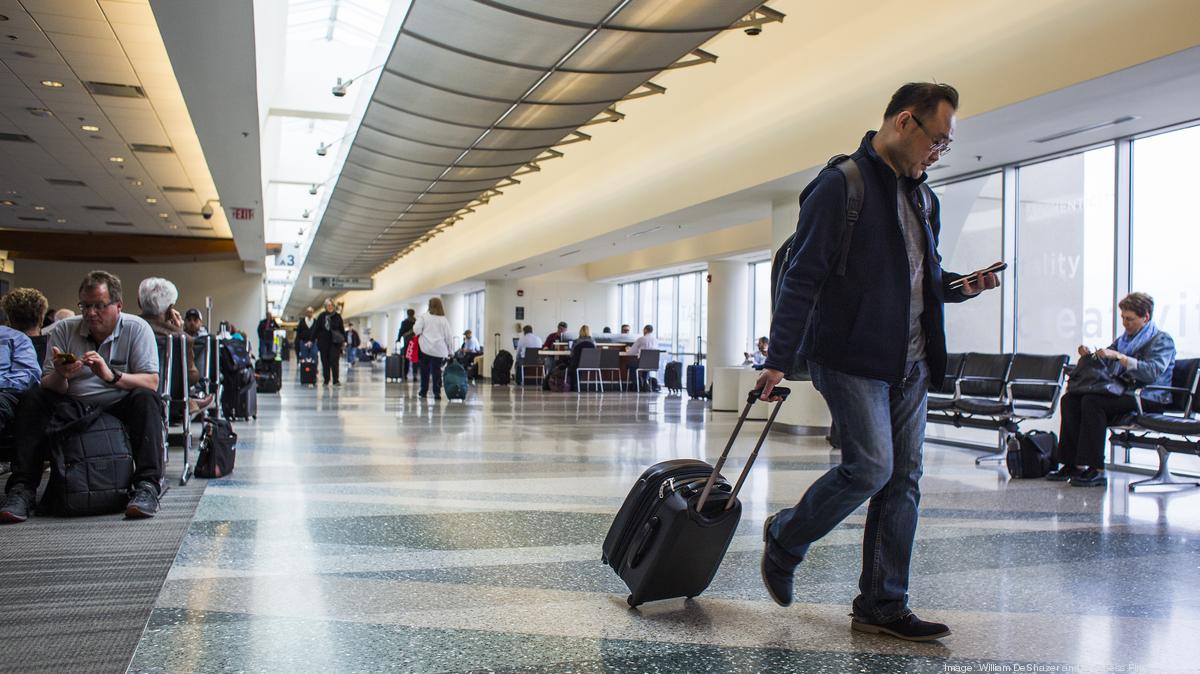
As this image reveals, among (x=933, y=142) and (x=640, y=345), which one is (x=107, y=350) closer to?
(x=933, y=142)

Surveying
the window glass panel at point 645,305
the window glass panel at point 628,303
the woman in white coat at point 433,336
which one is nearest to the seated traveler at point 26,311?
the woman in white coat at point 433,336

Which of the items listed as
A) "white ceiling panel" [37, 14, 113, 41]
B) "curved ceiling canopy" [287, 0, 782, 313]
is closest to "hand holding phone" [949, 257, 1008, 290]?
"curved ceiling canopy" [287, 0, 782, 313]

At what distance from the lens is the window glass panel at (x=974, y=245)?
32.7 ft

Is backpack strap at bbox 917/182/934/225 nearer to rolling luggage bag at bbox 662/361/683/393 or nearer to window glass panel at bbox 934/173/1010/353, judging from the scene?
window glass panel at bbox 934/173/1010/353

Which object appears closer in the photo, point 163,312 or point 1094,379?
point 1094,379

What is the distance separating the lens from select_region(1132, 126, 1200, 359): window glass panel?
8.10 m

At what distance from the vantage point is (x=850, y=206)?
271 cm

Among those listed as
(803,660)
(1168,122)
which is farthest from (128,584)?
(1168,122)

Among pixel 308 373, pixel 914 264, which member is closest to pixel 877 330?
pixel 914 264

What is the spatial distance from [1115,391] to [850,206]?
4.82 meters

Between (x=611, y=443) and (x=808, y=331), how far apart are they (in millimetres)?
5904

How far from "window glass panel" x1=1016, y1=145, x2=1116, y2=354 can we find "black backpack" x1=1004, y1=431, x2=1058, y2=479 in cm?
270

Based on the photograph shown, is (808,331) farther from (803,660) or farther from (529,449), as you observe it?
(529,449)

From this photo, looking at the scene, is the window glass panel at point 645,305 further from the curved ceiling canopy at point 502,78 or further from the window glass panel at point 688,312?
the curved ceiling canopy at point 502,78
